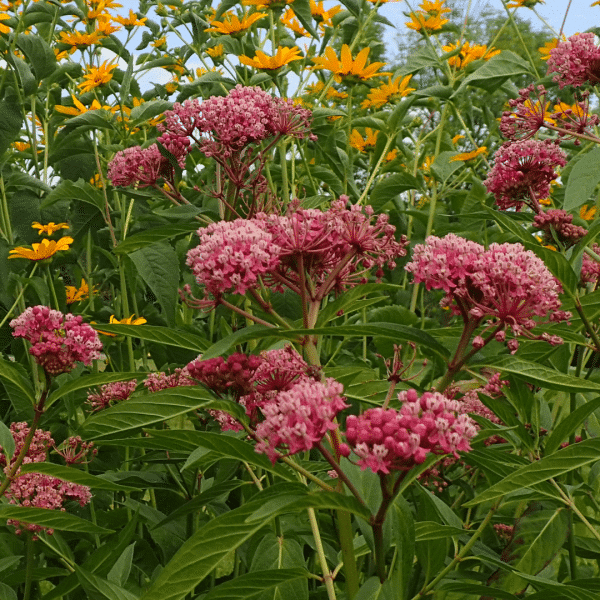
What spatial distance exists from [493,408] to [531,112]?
Result: 32.7 inches

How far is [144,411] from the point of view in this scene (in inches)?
46.3

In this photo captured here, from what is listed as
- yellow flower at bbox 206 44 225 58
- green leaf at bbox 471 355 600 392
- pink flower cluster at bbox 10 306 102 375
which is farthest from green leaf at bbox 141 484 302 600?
yellow flower at bbox 206 44 225 58

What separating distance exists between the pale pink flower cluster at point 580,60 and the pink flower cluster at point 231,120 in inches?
26.7

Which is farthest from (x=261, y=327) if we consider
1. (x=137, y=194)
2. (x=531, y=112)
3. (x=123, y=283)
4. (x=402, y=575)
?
(x=123, y=283)

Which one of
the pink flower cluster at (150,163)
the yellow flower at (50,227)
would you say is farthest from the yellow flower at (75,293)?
the pink flower cluster at (150,163)

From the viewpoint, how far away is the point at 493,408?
1.42 meters

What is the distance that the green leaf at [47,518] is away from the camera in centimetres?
135

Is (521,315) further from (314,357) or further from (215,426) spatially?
(215,426)

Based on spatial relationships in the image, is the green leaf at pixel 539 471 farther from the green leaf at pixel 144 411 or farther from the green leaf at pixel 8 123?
the green leaf at pixel 8 123

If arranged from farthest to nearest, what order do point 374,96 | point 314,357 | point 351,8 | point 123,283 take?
point 374,96 → point 351,8 → point 123,283 → point 314,357

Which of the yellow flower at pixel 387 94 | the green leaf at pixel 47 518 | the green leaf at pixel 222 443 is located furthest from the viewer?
the yellow flower at pixel 387 94

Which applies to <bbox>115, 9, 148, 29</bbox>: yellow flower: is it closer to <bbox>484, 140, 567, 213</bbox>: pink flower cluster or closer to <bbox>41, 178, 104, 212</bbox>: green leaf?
<bbox>41, 178, 104, 212</bbox>: green leaf

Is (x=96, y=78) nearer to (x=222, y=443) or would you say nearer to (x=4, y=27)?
(x=4, y=27)

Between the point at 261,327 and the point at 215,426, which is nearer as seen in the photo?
the point at 261,327
